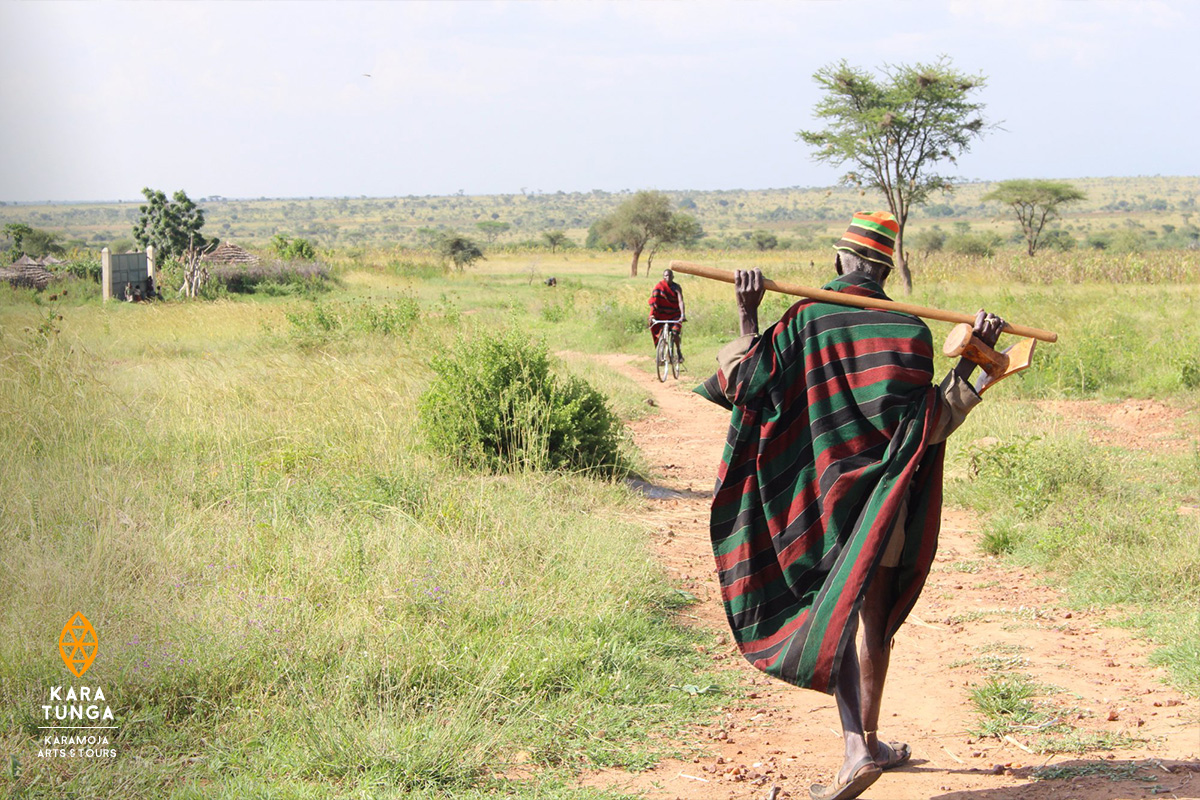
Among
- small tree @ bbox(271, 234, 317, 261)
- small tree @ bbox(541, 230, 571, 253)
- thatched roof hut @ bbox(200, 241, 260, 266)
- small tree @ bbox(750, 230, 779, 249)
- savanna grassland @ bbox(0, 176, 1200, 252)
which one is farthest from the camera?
savanna grassland @ bbox(0, 176, 1200, 252)

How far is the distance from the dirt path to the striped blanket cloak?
21.6 inches

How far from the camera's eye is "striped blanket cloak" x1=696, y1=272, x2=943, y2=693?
2.96 m

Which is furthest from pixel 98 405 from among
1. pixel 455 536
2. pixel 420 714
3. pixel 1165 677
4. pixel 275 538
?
pixel 1165 677

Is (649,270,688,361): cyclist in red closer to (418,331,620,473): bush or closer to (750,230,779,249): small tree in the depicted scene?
(418,331,620,473): bush

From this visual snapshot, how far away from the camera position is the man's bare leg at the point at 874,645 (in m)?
3.24

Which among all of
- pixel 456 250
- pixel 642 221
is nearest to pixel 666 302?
pixel 456 250

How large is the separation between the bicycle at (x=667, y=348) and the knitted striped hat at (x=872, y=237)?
9902mm

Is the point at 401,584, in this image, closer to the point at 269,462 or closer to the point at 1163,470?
the point at 269,462

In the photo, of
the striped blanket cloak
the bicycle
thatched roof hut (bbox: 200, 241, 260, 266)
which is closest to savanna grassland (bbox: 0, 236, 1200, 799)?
the striped blanket cloak

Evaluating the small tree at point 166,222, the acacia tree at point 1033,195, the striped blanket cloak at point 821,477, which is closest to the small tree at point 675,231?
the acacia tree at point 1033,195

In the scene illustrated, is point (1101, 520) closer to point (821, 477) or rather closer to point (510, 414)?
point (821, 477)

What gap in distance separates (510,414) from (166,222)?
32522mm

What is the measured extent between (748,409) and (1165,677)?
2.40 m

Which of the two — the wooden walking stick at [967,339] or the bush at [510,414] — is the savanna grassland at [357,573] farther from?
the wooden walking stick at [967,339]
